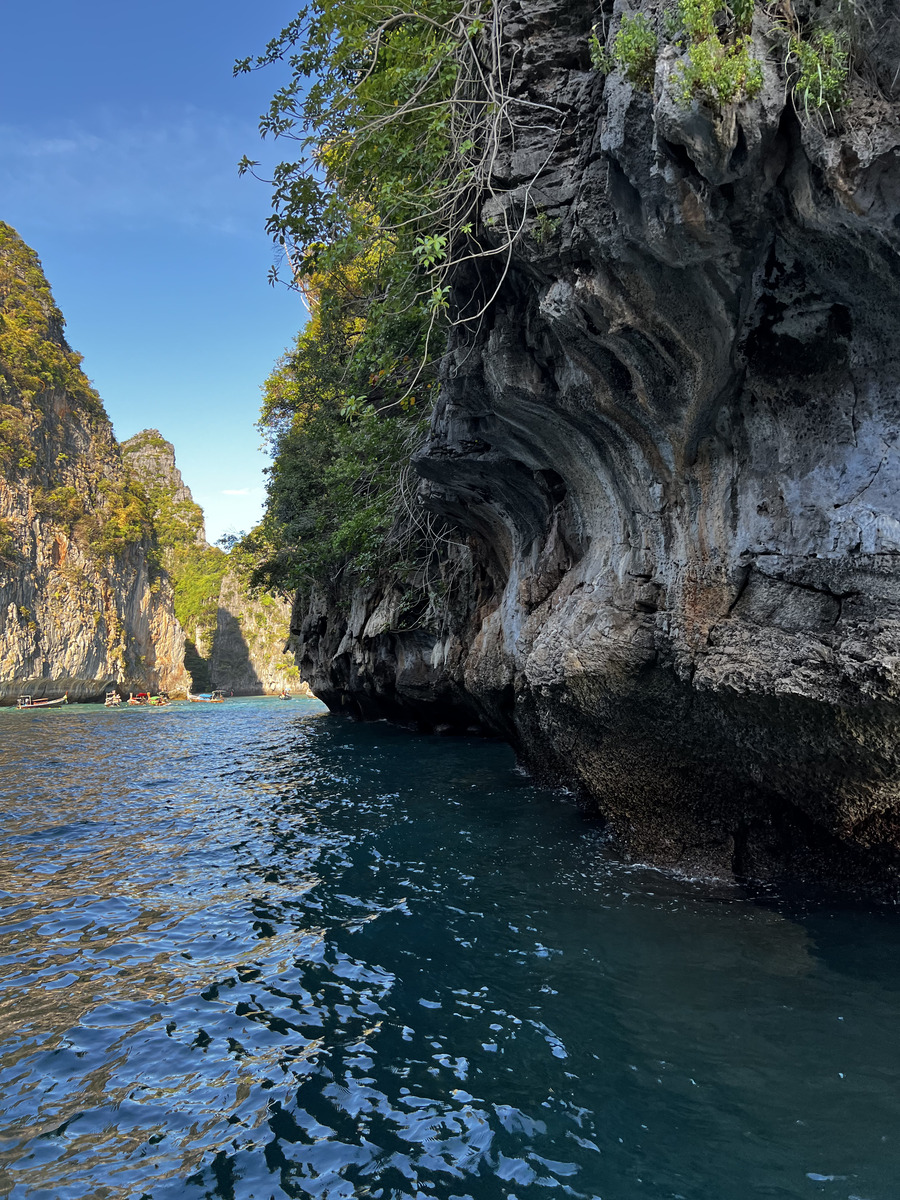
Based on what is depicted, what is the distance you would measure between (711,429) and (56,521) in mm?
67586

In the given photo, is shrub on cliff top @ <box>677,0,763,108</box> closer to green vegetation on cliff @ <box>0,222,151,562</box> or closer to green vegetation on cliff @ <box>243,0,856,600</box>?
green vegetation on cliff @ <box>243,0,856,600</box>

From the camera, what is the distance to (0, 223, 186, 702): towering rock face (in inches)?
2293

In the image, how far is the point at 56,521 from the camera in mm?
63781

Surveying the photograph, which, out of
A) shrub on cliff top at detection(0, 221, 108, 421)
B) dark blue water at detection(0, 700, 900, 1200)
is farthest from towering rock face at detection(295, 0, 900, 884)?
shrub on cliff top at detection(0, 221, 108, 421)

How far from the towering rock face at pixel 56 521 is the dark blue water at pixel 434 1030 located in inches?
2237

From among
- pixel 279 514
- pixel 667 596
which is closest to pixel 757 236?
pixel 667 596

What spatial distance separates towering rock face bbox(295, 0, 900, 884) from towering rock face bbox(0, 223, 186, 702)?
2289 inches

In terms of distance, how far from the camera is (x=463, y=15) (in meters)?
7.48

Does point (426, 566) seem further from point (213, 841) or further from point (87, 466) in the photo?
point (87, 466)

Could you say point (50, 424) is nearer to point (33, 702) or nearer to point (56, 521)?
point (56, 521)

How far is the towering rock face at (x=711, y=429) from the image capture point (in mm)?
5348

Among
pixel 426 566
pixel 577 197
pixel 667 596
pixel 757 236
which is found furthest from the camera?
pixel 426 566

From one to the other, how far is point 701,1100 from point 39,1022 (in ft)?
13.6

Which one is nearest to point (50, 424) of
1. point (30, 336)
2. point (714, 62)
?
point (30, 336)
